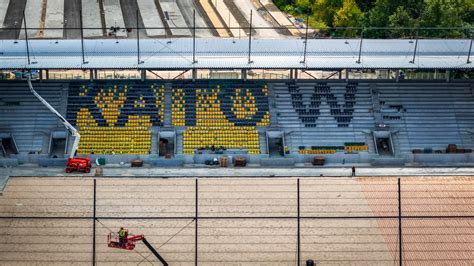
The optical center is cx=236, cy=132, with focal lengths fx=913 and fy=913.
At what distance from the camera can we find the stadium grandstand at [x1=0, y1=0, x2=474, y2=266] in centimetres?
6969

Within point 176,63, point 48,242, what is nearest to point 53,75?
point 176,63

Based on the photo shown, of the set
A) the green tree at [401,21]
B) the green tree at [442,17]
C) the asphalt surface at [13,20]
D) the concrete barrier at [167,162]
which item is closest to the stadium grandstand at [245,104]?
the concrete barrier at [167,162]

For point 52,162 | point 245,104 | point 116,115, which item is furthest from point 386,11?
point 52,162

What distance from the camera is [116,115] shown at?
3497 inches

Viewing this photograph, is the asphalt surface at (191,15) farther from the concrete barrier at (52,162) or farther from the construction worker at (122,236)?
the construction worker at (122,236)

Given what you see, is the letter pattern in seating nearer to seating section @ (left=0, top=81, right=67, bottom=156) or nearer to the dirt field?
the dirt field

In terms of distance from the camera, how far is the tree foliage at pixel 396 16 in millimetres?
101812

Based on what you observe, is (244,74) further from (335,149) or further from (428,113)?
(428,113)

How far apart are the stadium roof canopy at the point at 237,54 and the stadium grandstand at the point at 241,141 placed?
21 cm

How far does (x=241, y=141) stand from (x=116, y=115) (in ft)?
41.1

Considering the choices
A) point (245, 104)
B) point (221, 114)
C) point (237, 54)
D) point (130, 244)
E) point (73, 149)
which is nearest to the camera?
point (130, 244)

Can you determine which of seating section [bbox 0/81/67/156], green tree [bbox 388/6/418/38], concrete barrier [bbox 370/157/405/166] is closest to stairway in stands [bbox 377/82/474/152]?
concrete barrier [bbox 370/157/405/166]

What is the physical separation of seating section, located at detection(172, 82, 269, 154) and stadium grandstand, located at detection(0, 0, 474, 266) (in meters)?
0.15

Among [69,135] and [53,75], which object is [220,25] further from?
[69,135]
